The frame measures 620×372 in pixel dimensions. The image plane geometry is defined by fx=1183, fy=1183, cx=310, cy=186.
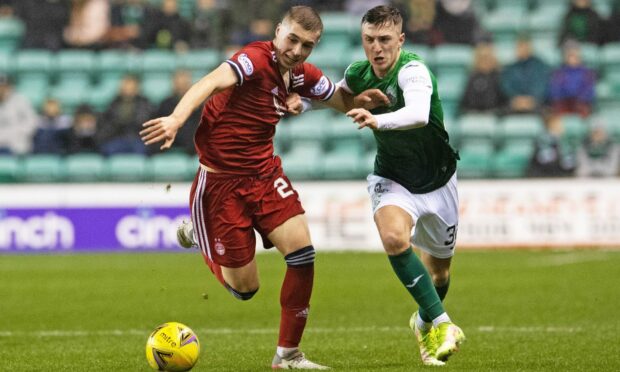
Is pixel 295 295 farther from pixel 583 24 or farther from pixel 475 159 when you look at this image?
pixel 583 24

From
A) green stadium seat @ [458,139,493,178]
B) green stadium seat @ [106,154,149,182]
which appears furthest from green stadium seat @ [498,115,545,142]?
green stadium seat @ [106,154,149,182]

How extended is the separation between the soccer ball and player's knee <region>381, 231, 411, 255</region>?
144cm

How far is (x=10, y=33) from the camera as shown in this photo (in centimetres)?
2294

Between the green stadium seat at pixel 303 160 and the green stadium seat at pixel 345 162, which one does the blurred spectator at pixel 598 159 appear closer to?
the green stadium seat at pixel 345 162

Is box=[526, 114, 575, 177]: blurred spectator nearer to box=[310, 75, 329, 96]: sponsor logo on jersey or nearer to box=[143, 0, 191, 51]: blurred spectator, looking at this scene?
box=[143, 0, 191, 51]: blurred spectator

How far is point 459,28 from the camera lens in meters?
22.1

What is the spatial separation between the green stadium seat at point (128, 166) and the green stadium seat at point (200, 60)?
2306mm

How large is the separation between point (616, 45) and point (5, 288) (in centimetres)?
1240

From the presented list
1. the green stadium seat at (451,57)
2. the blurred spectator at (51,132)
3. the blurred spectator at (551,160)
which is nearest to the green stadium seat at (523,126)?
the blurred spectator at (551,160)

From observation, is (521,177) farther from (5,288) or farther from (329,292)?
(5,288)

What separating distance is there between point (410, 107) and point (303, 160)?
43.7 feet

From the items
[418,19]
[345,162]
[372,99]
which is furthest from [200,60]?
[372,99]

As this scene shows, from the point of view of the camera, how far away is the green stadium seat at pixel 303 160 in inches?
800

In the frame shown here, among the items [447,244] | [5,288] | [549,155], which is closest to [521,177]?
[549,155]
